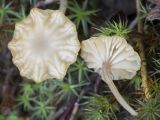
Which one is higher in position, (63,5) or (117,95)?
(63,5)

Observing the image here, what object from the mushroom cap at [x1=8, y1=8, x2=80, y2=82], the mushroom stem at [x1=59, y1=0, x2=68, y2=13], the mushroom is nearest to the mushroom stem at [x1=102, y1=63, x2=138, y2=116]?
→ the mushroom

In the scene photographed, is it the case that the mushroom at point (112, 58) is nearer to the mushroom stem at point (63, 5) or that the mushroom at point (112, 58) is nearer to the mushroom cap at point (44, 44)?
the mushroom cap at point (44, 44)

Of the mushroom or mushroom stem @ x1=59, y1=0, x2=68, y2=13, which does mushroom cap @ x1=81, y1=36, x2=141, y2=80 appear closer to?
the mushroom

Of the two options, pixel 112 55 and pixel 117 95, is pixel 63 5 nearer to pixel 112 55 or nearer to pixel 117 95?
pixel 112 55

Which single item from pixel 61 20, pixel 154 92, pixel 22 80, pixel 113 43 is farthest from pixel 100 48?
pixel 22 80

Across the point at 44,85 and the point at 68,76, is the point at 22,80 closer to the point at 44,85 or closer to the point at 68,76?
the point at 44,85

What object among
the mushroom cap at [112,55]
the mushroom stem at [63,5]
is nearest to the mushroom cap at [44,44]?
the mushroom cap at [112,55]

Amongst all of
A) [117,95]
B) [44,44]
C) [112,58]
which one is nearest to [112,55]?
[112,58]
